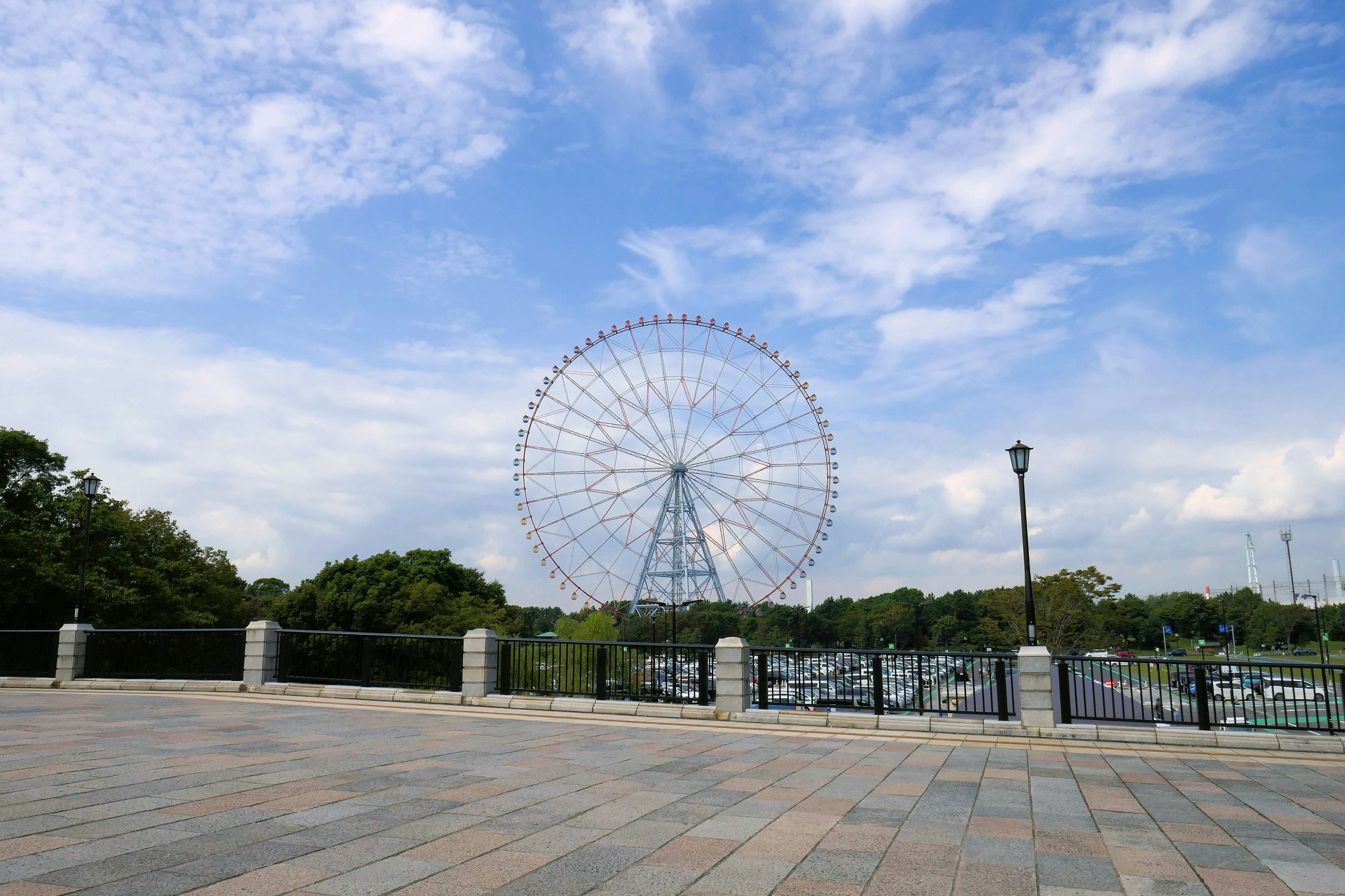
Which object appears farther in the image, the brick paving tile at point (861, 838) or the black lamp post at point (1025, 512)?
the black lamp post at point (1025, 512)

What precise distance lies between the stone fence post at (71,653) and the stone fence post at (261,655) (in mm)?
4619

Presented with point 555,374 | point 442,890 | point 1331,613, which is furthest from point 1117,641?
point 1331,613

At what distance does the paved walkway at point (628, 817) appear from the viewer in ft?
16.2

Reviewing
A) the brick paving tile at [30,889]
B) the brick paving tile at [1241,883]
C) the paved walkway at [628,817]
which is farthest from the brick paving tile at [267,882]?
the brick paving tile at [1241,883]

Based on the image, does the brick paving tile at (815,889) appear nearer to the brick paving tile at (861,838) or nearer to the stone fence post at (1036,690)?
the brick paving tile at (861,838)

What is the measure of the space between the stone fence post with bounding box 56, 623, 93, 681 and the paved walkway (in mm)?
9335

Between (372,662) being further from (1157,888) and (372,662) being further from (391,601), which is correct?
(391,601)

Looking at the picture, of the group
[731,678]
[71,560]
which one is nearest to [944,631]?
[71,560]

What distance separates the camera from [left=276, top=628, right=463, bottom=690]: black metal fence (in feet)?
55.5

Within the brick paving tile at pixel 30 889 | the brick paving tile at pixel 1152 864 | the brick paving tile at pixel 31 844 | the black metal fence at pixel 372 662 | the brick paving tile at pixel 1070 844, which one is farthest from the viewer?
the black metal fence at pixel 372 662

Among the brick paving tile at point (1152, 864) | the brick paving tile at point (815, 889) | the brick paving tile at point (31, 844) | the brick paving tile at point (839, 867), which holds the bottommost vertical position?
the brick paving tile at point (1152, 864)

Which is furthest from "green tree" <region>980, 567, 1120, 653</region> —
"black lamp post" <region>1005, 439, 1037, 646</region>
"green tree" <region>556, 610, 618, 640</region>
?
"black lamp post" <region>1005, 439, 1037, 646</region>

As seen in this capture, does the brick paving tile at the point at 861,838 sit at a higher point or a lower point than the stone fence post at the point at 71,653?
lower

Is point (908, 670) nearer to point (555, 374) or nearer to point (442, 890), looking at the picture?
point (442, 890)
